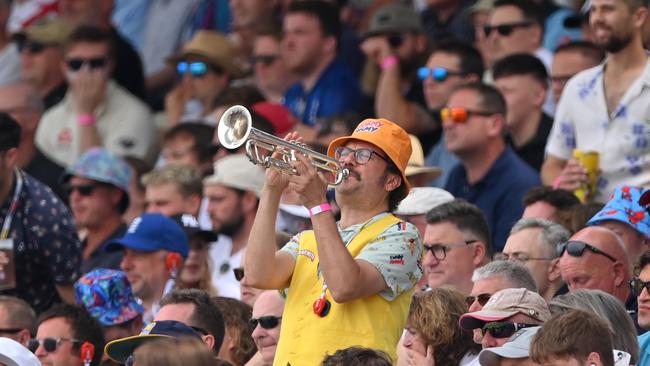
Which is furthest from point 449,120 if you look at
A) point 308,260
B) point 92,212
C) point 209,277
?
point 308,260

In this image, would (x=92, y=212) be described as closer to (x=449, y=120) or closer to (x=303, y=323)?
(x=449, y=120)

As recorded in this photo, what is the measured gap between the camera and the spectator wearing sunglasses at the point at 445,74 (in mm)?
11781

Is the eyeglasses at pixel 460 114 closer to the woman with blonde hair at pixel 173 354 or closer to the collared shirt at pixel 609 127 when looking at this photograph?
the collared shirt at pixel 609 127

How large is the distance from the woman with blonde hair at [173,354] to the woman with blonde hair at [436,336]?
2019mm

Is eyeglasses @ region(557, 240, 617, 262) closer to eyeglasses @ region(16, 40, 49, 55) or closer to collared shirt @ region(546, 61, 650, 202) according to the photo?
collared shirt @ region(546, 61, 650, 202)

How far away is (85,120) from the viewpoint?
13156 millimetres

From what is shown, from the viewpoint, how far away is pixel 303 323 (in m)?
6.99

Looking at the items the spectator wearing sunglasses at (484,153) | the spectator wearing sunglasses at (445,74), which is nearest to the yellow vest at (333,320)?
the spectator wearing sunglasses at (484,153)

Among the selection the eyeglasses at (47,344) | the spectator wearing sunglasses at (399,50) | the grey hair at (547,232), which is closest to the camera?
the eyeglasses at (47,344)

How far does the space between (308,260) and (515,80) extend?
4448mm

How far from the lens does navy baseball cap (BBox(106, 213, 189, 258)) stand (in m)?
9.80

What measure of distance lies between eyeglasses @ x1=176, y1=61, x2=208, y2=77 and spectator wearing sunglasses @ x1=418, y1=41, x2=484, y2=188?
2194mm

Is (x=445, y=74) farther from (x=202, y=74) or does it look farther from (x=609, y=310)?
(x=609, y=310)

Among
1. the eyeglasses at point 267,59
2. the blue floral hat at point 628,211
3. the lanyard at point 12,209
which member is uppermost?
the eyeglasses at point 267,59
